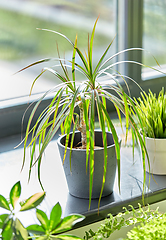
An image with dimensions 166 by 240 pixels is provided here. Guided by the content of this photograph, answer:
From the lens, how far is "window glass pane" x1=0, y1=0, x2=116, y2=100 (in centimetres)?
144

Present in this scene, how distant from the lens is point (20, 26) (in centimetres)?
145

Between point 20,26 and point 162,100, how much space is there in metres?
0.75

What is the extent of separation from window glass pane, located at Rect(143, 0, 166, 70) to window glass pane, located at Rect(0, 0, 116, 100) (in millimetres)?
290

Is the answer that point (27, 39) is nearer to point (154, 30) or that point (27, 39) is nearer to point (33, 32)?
point (33, 32)

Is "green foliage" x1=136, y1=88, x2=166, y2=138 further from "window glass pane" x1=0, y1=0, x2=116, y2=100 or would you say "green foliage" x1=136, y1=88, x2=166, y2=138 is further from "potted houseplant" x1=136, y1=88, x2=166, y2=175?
"window glass pane" x1=0, y1=0, x2=116, y2=100

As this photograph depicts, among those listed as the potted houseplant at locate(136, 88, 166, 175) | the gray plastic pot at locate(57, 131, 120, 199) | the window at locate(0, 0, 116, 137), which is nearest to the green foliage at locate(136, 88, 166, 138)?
the potted houseplant at locate(136, 88, 166, 175)

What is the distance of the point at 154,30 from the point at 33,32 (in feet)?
2.49

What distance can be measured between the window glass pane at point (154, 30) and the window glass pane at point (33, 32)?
29 centimetres

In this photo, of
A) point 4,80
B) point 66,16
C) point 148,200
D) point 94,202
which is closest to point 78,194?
point 94,202

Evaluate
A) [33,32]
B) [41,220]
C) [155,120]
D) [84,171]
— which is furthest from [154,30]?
[41,220]

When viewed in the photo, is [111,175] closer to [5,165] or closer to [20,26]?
[5,165]

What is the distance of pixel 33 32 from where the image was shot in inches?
58.6

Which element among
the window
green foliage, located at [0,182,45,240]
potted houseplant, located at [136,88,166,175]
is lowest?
green foliage, located at [0,182,45,240]

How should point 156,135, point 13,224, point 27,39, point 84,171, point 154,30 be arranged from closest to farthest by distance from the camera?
point 13,224
point 84,171
point 156,135
point 27,39
point 154,30
